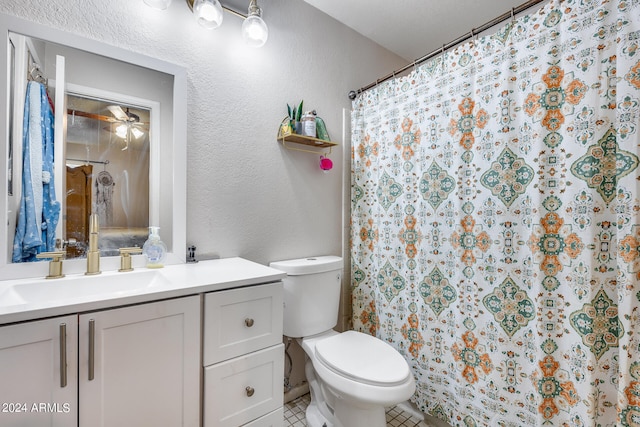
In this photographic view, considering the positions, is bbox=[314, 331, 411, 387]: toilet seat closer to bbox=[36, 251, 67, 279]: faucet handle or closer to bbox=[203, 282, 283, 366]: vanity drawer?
bbox=[203, 282, 283, 366]: vanity drawer

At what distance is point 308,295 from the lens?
1.55 metres

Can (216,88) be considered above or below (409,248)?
above

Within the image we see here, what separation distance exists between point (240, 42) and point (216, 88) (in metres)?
0.31

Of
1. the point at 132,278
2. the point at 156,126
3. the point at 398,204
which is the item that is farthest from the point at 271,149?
the point at 132,278

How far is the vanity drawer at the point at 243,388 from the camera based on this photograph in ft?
3.30

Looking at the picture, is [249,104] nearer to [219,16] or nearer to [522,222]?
[219,16]

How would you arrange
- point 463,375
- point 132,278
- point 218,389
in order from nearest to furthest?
point 218,389 < point 132,278 < point 463,375

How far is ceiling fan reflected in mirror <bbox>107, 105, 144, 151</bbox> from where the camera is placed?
122 centimetres

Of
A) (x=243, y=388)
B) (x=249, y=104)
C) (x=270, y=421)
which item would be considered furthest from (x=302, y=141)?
(x=270, y=421)

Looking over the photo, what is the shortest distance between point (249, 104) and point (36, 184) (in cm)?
97

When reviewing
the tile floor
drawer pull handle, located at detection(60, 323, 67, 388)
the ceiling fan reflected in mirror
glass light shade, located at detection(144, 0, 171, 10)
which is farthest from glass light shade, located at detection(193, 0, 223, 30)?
the tile floor

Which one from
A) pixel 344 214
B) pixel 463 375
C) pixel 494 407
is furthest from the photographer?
pixel 344 214

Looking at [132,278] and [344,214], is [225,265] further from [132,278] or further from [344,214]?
[344,214]

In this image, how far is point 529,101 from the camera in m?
1.14
